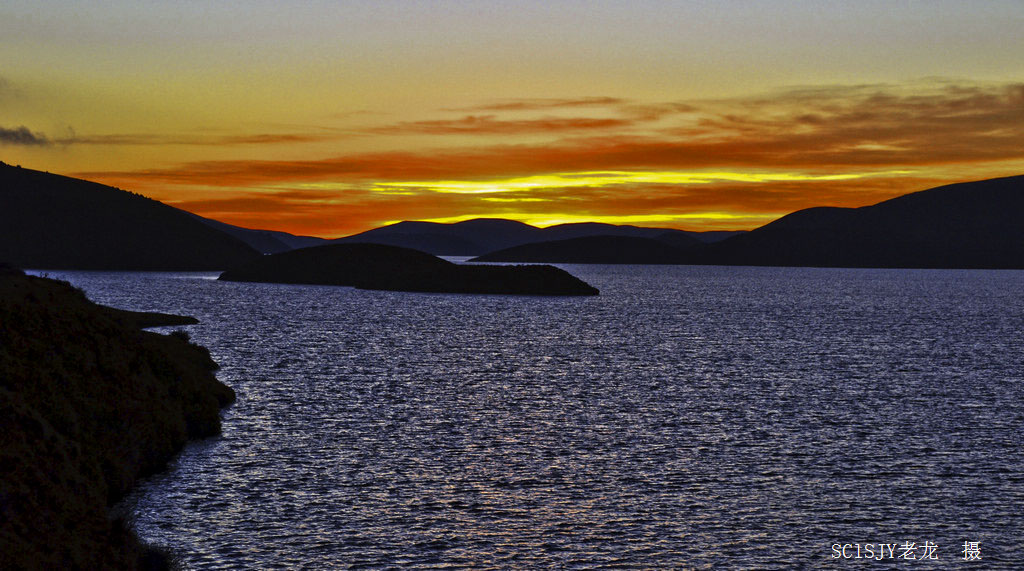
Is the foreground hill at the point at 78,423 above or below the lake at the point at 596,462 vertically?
above

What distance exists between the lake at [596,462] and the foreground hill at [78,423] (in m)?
1.91

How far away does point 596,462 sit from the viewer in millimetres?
37125

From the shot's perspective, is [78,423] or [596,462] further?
[596,462]

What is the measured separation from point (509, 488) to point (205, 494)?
11.8 m

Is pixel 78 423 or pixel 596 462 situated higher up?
pixel 78 423

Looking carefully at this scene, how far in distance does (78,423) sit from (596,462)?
21495mm

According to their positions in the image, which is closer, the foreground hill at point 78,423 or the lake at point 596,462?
the foreground hill at point 78,423

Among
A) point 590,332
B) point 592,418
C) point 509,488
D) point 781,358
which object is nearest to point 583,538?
point 509,488

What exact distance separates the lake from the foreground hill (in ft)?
6.27

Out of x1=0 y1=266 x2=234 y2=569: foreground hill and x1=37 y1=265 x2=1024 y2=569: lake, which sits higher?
x1=0 y1=266 x2=234 y2=569: foreground hill

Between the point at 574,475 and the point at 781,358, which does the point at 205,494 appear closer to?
the point at 574,475

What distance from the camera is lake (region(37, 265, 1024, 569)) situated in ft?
86.7

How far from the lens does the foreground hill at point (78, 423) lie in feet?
73.2

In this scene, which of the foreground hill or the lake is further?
the lake
